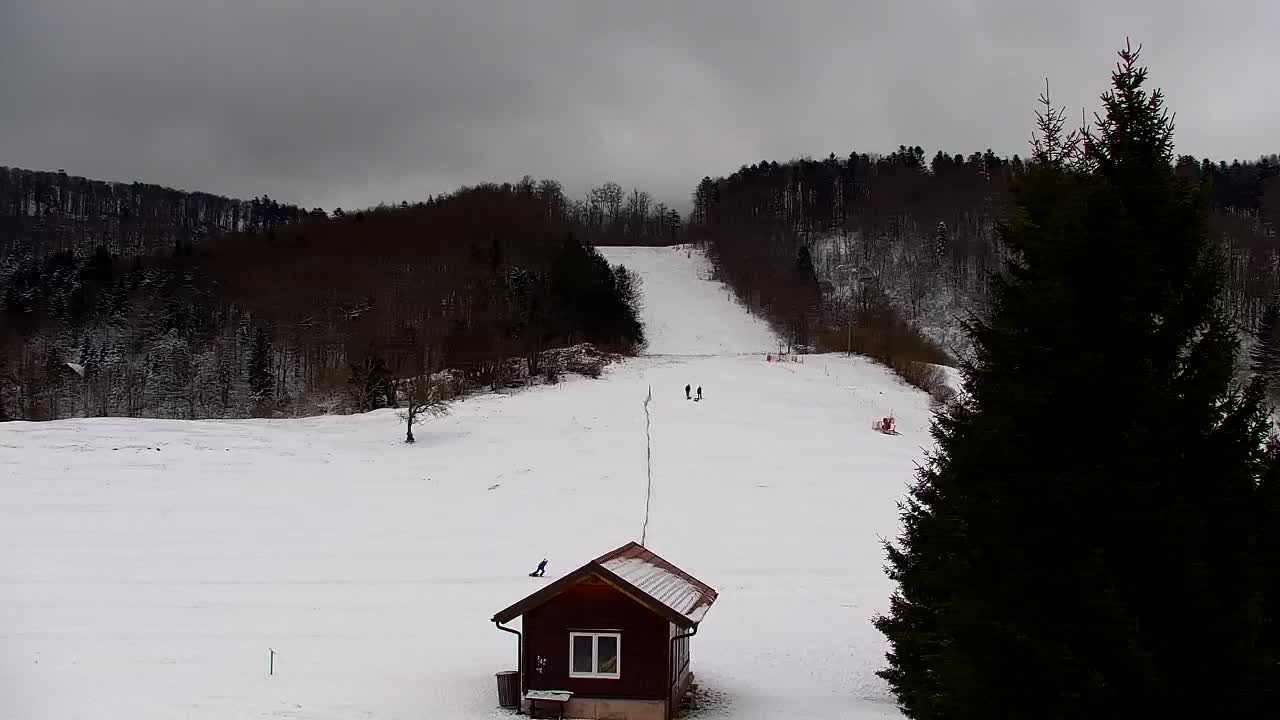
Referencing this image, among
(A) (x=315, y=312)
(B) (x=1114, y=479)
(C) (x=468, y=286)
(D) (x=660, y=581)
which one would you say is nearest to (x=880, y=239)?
(C) (x=468, y=286)

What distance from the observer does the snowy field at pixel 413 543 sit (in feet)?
49.9

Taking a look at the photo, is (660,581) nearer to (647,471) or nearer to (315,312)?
(647,471)

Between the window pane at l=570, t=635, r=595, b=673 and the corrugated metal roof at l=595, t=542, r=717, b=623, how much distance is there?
1256mm

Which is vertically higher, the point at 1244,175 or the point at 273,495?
the point at 1244,175

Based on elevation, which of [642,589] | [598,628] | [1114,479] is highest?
[1114,479]

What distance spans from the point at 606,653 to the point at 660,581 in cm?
179

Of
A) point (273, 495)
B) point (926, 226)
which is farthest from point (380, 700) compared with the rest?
point (926, 226)

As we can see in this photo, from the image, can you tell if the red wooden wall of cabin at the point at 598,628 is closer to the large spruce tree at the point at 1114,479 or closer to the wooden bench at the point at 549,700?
the wooden bench at the point at 549,700

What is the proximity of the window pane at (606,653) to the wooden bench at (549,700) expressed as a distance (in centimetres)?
70

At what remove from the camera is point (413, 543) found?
2464cm

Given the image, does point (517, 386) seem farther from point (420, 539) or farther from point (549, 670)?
point (549, 670)

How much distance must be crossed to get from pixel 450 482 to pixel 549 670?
17280 millimetres

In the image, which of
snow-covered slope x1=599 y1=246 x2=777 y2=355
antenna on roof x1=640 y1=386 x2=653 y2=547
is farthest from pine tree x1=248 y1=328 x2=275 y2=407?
antenna on roof x1=640 y1=386 x2=653 y2=547

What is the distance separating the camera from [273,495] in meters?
28.7
